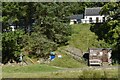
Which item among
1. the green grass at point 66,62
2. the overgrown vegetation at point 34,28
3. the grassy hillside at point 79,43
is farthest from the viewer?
the overgrown vegetation at point 34,28

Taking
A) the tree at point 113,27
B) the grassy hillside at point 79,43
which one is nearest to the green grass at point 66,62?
the grassy hillside at point 79,43

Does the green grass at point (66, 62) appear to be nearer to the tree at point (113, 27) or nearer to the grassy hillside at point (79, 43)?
the grassy hillside at point (79, 43)

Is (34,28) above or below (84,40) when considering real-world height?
above

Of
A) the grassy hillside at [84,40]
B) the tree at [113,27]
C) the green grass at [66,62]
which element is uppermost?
the tree at [113,27]

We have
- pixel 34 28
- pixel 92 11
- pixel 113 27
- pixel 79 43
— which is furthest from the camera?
pixel 92 11

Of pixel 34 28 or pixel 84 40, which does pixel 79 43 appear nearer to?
pixel 84 40

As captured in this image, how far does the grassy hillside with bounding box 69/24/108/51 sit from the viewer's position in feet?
67.3

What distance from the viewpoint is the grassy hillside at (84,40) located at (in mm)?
20517

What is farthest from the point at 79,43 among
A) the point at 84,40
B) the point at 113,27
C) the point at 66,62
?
the point at 66,62

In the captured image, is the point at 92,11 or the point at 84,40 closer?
the point at 84,40

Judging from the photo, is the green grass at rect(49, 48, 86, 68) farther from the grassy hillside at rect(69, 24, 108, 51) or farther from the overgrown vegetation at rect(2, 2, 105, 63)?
the grassy hillside at rect(69, 24, 108, 51)

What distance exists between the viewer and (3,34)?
18.2 metres

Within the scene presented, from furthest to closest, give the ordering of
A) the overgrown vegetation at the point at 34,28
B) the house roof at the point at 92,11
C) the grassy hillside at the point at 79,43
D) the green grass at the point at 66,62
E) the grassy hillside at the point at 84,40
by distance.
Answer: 1. the house roof at the point at 92,11
2. the grassy hillside at the point at 84,40
3. the overgrown vegetation at the point at 34,28
4. the grassy hillside at the point at 79,43
5. the green grass at the point at 66,62

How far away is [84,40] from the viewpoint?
21.4 m
